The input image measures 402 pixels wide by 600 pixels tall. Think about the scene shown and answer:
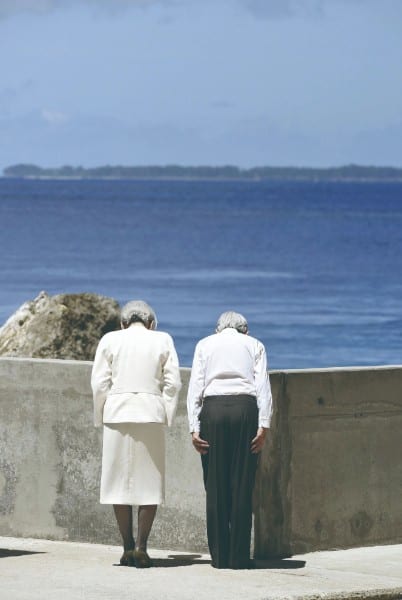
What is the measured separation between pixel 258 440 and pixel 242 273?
2207 inches

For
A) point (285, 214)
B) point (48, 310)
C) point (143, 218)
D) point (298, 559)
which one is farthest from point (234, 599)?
point (285, 214)

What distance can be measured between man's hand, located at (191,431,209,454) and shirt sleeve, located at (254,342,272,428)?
0.34 metres

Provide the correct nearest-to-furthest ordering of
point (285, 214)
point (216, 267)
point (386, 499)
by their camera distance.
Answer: point (386, 499) → point (216, 267) → point (285, 214)

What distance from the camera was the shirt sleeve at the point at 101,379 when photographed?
9477mm

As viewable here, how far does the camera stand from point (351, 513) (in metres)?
10.5

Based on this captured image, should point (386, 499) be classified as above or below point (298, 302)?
below

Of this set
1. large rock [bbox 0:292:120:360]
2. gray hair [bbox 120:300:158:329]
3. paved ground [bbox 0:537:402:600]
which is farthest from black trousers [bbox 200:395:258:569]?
large rock [bbox 0:292:120:360]

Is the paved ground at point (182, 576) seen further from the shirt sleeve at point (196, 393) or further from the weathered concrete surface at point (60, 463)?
the shirt sleeve at point (196, 393)

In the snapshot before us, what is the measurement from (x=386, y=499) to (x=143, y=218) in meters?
122

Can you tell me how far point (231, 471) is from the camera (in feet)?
31.2

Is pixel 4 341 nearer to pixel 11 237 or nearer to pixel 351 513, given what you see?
pixel 351 513

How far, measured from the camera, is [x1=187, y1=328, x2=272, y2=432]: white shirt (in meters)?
9.48

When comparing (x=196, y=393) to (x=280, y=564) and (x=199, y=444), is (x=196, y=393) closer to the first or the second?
(x=199, y=444)

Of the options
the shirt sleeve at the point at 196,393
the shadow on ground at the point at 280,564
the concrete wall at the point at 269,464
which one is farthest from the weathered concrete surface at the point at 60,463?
the shirt sleeve at the point at 196,393
